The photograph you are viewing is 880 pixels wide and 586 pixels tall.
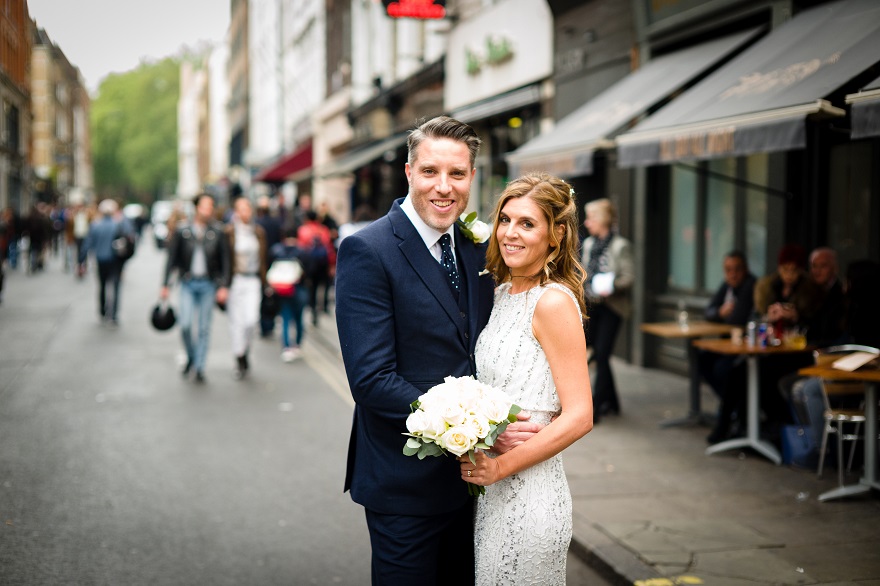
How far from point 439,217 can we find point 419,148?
226 millimetres

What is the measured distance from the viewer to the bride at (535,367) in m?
2.80

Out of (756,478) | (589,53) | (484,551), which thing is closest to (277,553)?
(484,551)

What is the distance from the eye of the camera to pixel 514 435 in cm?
281

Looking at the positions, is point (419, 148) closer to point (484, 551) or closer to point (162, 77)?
point (484, 551)

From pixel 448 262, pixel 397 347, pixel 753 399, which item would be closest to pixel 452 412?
pixel 397 347

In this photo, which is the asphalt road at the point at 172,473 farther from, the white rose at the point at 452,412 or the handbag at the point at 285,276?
the white rose at the point at 452,412

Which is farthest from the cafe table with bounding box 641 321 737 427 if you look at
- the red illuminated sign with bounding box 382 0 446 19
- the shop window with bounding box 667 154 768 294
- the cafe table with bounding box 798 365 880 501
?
the red illuminated sign with bounding box 382 0 446 19

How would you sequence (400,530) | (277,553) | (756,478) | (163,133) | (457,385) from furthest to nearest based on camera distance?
(163,133), (756,478), (277,553), (400,530), (457,385)

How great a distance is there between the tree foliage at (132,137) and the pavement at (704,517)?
316 ft

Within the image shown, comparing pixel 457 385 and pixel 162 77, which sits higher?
pixel 162 77

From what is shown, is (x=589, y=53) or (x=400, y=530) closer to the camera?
(x=400, y=530)

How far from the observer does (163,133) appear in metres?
104

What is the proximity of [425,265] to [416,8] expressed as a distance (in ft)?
46.4

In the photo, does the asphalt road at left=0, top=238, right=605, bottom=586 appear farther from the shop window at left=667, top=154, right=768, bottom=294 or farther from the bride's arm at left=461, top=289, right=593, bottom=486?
the shop window at left=667, top=154, right=768, bottom=294
